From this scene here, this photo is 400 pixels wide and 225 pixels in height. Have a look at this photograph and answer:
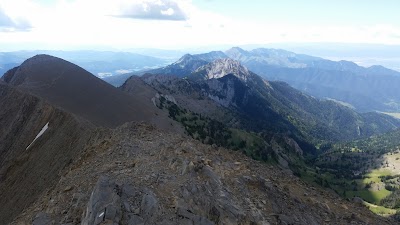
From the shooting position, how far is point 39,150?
209ft

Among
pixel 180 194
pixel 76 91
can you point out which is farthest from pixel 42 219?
pixel 76 91

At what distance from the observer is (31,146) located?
217 ft

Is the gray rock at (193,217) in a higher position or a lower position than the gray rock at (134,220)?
lower

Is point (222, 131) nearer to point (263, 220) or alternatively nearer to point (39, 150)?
point (39, 150)

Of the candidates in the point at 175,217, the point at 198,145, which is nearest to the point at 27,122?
the point at 198,145

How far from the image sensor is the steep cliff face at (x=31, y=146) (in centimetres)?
5233

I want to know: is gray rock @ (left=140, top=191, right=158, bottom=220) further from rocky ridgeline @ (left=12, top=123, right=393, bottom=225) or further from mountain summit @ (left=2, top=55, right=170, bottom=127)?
mountain summit @ (left=2, top=55, right=170, bottom=127)

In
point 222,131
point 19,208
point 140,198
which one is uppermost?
point 140,198

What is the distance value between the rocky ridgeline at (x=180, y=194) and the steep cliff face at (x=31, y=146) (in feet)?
60.9

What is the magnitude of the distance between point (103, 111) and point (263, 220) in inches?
3293

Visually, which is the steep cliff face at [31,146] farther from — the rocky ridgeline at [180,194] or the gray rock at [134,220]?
the gray rock at [134,220]

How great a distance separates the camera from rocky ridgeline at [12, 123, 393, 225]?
907 inches

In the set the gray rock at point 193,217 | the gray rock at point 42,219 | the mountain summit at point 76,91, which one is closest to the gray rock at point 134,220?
the gray rock at point 193,217

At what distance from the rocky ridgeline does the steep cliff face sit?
18.6m
